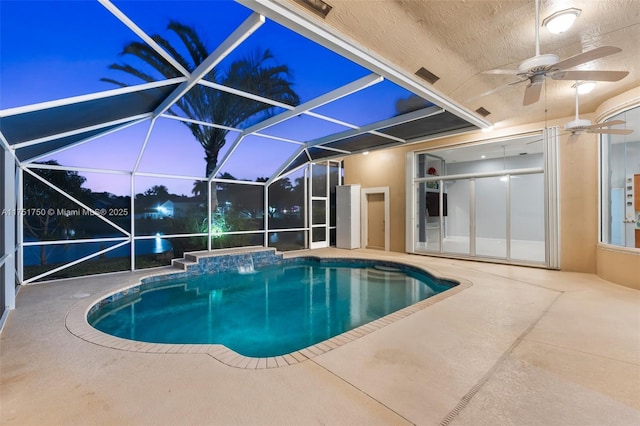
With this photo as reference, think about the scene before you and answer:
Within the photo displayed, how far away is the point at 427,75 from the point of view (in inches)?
159

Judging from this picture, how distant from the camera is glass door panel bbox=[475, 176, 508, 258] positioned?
7566mm

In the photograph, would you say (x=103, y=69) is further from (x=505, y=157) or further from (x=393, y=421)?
(x=505, y=157)

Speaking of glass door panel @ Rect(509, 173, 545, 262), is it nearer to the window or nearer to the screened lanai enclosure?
the window

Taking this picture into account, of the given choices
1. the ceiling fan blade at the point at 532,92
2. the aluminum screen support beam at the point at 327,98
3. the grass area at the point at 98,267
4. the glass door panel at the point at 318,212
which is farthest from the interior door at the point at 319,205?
the ceiling fan blade at the point at 532,92

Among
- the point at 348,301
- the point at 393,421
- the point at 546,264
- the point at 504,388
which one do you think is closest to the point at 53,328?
the point at 393,421

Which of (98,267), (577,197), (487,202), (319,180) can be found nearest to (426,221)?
(487,202)

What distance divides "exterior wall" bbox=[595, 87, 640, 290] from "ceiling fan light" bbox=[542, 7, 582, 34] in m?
3.56

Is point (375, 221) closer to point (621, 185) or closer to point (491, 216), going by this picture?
point (491, 216)

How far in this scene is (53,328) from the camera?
3424 mm

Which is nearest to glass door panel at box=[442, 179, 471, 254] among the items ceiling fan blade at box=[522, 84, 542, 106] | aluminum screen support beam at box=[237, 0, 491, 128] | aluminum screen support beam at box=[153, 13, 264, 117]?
aluminum screen support beam at box=[237, 0, 491, 128]

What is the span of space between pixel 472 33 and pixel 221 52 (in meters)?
2.95

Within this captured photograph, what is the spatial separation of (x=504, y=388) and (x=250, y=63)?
4619 millimetres

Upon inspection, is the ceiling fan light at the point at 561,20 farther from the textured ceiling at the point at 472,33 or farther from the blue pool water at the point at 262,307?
the blue pool water at the point at 262,307

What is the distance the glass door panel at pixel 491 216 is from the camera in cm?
757
